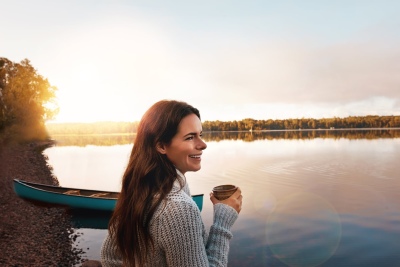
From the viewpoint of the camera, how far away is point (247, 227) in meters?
17.2

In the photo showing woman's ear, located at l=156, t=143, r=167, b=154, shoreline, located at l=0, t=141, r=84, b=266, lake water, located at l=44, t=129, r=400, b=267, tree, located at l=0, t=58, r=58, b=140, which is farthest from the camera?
Result: tree, located at l=0, t=58, r=58, b=140

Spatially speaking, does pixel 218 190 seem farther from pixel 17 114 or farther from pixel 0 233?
pixel 17 114

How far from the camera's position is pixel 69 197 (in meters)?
17.4

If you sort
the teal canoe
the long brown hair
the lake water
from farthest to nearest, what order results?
the teal canoe
the lake water
the long brown hair

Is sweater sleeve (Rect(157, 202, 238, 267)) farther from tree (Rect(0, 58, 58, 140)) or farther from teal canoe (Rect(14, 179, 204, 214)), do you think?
tree (Rect(0, 58, 58, 140))

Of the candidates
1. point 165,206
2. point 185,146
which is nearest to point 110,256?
point 165,206

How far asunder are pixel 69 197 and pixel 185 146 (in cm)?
1720

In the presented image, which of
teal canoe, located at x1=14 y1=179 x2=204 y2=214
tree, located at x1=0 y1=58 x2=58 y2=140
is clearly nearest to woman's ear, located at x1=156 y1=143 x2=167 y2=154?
teal canoe, located at x1=14 y1=179 x2=204 y2=214

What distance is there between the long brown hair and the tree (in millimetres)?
41739

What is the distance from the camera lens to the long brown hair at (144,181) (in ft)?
5.70

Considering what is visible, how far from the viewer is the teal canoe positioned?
54.6ft

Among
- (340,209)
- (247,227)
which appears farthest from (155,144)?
(340,209)

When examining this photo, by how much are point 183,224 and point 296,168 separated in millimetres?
44708

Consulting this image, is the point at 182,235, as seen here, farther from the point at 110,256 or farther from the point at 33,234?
the point at 33,234
